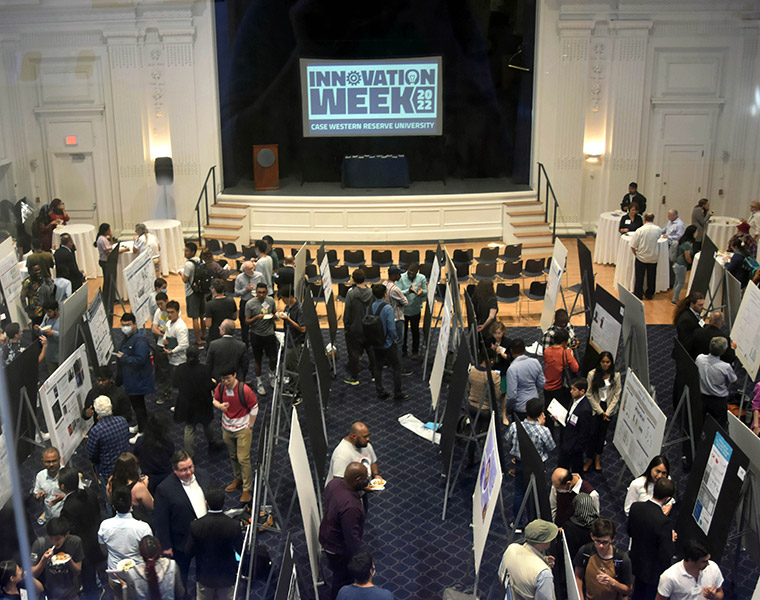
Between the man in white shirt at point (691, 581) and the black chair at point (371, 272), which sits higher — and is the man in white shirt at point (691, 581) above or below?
below

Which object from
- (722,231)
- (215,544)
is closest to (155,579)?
(215,544)

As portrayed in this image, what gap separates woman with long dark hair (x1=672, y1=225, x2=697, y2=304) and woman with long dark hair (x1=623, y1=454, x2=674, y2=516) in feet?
22.8

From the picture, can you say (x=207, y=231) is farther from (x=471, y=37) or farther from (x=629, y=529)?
(x=629, y=529)

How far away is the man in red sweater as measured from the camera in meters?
6.81

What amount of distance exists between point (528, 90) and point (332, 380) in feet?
32.9

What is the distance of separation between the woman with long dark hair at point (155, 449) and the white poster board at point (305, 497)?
43.2 inches

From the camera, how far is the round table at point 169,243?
14.3 m

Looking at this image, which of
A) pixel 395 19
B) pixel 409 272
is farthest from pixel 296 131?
pixel 409 272

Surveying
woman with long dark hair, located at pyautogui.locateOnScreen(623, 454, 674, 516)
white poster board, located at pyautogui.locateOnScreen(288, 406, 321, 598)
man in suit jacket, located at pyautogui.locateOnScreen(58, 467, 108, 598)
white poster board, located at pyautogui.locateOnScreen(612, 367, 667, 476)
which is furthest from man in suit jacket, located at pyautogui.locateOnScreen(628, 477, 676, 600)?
man in suit jacket, located at pyautogui.locateOnScreen(58, 467, 108, 598)

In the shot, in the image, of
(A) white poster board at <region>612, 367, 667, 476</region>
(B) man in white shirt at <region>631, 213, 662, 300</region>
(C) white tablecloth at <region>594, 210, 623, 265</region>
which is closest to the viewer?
(A) white poster board at <region>612, 367, 667, 476</region>

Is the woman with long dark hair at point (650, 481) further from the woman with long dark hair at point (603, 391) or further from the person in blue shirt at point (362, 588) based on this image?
the person in blue shirt at point (362, 588)

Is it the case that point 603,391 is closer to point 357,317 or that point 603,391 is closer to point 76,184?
point 357,317

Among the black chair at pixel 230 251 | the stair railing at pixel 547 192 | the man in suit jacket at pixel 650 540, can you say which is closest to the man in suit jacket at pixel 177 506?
the man in suit jacket at pixel 650 540

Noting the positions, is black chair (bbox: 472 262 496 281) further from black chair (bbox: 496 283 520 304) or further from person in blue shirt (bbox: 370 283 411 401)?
person in blue shirt (bbox: 370 283 411 401)
